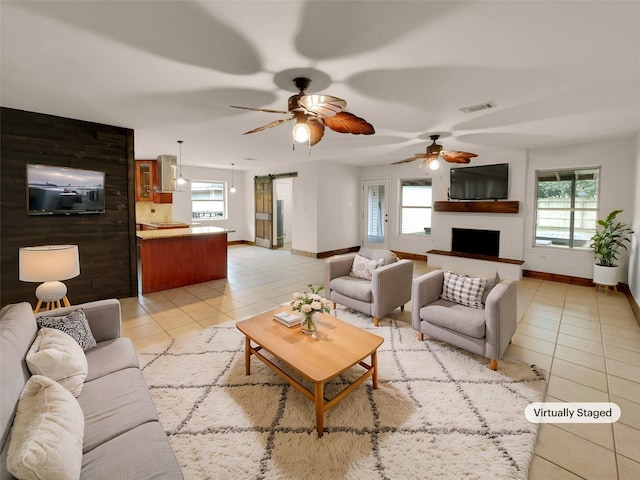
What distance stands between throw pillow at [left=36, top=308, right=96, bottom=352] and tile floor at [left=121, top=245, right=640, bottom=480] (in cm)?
98

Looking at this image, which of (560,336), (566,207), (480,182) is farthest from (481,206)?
(560,336)

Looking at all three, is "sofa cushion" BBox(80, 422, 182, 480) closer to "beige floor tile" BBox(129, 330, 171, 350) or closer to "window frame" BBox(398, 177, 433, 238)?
"beige floor tile" BBox(129, 330, 171, 350)

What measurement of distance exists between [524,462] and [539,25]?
8.47 ft

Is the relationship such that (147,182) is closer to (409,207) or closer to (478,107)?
(409,207)

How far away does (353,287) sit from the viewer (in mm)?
3617

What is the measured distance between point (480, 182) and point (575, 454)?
533 cm

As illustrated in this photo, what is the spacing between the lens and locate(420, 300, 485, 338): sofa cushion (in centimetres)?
255

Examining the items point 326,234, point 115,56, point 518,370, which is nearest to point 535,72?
point 518,370

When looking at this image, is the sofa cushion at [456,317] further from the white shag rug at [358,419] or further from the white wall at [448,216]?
the white wall at [448,216]

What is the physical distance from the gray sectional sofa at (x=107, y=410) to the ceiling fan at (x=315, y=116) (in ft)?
6.41

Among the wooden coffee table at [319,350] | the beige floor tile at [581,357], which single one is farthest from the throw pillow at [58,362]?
the beige floor tile at [581,357]

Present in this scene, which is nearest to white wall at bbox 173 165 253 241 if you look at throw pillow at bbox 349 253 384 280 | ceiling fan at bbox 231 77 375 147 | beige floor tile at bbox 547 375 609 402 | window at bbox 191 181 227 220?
window at bbox 191 181 227 220

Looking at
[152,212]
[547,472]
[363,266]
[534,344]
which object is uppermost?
[152,212]

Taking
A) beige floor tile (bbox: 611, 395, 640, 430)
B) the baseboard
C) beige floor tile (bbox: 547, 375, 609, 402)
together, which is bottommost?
beige floor tile (bbox: 611, 395, 640, 430)
